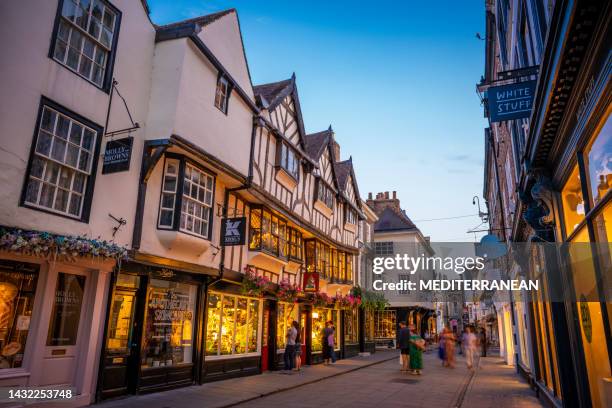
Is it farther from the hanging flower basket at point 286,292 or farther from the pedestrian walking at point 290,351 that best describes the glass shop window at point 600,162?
the pedestrian walking at point 290,351

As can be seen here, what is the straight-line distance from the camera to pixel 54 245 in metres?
7.33

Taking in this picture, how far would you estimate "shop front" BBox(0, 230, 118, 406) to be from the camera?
7.29m

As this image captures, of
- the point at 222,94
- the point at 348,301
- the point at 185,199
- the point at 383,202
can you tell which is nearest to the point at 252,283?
the point at 185,199

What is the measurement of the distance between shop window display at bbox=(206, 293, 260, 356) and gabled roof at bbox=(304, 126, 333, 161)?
835 cm

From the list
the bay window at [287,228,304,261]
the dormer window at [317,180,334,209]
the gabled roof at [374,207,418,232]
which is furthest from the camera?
the gabled roof at [374,207,418,232]

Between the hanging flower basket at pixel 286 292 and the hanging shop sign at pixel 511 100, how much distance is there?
391 inches

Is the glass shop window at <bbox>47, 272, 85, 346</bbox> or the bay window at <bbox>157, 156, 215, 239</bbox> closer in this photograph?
the glass shop window at <bbox>47, 272, 85, 346</bbox>

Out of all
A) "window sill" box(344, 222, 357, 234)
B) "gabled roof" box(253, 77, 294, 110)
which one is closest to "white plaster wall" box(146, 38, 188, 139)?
"gabled roof" box(253, 77, 294, 110)

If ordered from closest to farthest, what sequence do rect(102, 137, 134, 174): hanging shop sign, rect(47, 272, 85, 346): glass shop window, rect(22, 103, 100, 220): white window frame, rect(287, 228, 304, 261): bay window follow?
rect(22, 103, 100, 220): white window frame < rect(47, 272, 85, 346): glass shop window < rect(102, 137, 134, 174): hanging shop sign < rect(287, 228, 304, 261): bay window

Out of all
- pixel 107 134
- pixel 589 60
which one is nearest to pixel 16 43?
pixel 107 134

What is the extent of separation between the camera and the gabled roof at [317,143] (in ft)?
67.1

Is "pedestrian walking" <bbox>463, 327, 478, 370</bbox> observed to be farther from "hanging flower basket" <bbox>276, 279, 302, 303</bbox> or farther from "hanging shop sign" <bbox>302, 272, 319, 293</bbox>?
"hanging flower basket" <bbox>276, 279, 302, 303</bbox>

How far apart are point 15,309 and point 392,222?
113 ft

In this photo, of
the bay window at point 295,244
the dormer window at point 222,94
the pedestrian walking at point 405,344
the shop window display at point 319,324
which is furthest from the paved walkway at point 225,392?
the dormer window at point 222,94
